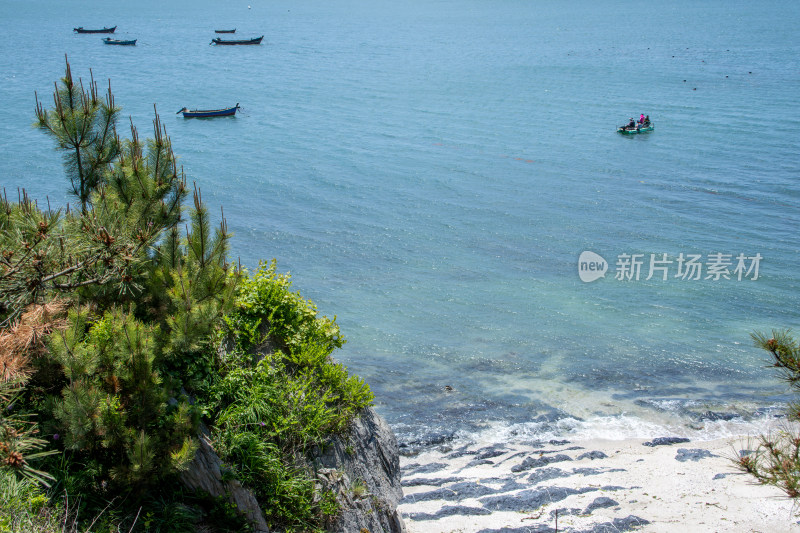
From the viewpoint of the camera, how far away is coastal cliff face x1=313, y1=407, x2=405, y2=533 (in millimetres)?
10789

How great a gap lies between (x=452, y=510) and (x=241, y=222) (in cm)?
2480

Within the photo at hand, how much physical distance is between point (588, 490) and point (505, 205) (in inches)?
1006

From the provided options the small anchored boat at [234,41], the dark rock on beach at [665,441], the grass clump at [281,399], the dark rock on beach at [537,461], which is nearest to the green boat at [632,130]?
the dark rock on beach at [665,441]

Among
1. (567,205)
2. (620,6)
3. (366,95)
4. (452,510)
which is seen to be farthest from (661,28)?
(452,510)

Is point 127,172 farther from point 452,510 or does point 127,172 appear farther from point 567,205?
point 567,205

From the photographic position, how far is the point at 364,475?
455 inches

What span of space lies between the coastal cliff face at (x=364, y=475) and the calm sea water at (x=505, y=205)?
24.9 feet

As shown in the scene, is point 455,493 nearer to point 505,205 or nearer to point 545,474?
point 545,474

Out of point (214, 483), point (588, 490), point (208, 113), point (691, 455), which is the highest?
point (208, 113)

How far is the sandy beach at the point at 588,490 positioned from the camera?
1442 centimetres

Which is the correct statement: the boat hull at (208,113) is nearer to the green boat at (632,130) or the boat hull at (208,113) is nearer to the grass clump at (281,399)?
the green boat at (632,130)

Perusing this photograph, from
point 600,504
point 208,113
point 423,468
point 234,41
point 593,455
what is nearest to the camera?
point 600,504

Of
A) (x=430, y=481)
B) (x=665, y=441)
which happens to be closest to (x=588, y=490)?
(x=430, y=481)

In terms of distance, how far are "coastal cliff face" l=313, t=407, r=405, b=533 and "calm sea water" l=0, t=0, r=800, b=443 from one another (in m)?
7.58
